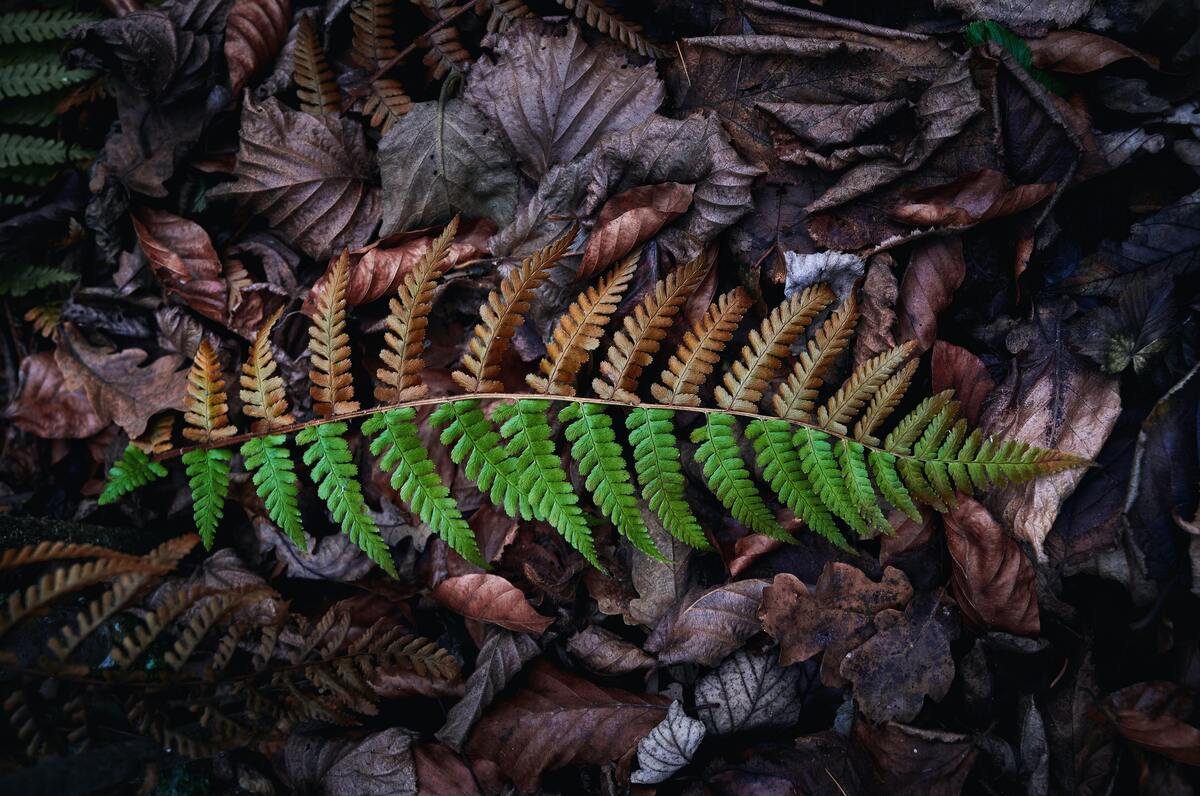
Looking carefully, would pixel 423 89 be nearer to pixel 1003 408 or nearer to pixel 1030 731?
pixel 1003 408

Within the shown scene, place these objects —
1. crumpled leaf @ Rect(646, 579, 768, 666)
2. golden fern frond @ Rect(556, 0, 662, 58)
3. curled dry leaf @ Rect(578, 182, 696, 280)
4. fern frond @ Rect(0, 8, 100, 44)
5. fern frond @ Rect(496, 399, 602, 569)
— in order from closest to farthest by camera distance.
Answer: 1. fern frond @ Rect(496, 399, 602, 569)
2. crumpled leaf @ Rect(646, 579, 768, 666)
3. curled dry leaf @ Rect(578, 182, 696, 280)
4. golden fern frond @ Rect(556, 0, 662, 58)
5. fern frond @ Rect(0, 8, 100, 44)

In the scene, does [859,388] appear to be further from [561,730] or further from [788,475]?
[561,730]

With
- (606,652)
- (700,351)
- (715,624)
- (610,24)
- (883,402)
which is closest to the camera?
(883,402)

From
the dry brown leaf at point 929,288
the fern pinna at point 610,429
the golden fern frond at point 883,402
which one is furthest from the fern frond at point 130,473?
the dry brown leaf at point 929,288

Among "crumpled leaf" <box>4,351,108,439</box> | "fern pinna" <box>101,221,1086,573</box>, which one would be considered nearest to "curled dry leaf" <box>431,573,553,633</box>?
"fern pinna" <box>101,221,1086,573</box>

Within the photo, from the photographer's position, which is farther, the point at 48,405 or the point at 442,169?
the point at 48,405

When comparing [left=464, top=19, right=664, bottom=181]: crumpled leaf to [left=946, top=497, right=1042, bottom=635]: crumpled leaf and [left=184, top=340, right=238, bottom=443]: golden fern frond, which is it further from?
[left=946, top=497, right=1042, bottom=635]: crumpled leaf

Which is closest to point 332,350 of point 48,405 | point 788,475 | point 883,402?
point 788,475
